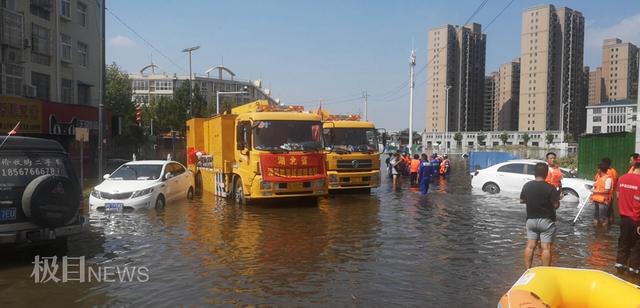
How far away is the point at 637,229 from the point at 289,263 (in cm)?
493

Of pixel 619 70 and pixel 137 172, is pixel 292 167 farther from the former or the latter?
pixel 619 70

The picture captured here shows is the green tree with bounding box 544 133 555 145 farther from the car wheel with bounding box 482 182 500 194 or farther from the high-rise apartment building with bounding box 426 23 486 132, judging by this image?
the car wheel with bounding box 482 182 500 194

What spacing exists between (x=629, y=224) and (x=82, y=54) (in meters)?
30.5

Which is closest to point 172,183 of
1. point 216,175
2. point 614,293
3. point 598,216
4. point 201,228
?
point 216,175

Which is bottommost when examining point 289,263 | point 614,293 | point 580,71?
point 289,263

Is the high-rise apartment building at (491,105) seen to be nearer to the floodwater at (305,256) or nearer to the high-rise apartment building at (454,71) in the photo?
the high-rise apartment building at (454,71)

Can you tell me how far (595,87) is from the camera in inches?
4397

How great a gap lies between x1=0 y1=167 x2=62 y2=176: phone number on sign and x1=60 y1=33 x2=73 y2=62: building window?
23.1m

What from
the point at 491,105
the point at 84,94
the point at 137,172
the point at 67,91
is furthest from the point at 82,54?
the point at 491,105

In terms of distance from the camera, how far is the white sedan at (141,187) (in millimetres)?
13305

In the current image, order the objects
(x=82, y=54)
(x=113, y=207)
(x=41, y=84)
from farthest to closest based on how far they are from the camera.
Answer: (x=82, y=54) → (x=41, y=84) → (x=113, y=207)

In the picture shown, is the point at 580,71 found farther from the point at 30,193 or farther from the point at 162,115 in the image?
the point at 30,193

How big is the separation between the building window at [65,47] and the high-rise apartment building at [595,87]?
106371 mm

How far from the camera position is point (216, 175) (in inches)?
687
